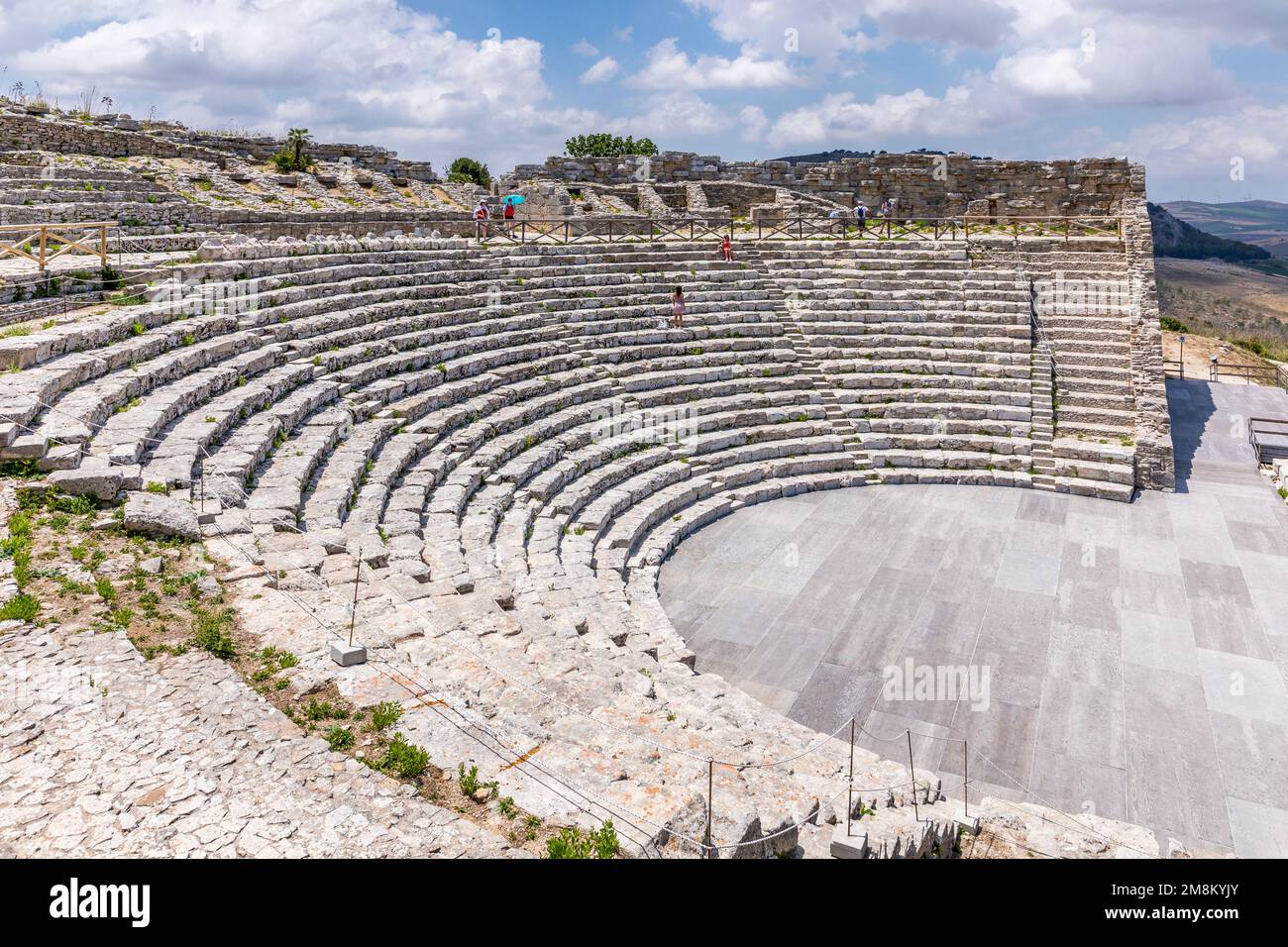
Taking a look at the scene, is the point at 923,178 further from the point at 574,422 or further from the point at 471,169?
the point at 471,169

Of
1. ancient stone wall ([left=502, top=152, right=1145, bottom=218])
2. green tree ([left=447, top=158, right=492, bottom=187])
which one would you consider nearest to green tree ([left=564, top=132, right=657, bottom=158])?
green tree ([left=447, top=158, right=492, bottom=187])

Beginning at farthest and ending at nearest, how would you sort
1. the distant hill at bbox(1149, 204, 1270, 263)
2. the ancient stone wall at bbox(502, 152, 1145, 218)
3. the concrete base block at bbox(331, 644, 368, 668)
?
1. the distant hill at bbox(1149, 204, 1270, 263)
2. the ancient stone wall at bbox(502, 152, 1145, 218)
3. the concrete base block at bbox(331, 644, 368, 668)

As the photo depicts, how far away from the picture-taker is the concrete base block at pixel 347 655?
5.58m

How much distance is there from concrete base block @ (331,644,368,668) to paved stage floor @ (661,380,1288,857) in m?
4.07

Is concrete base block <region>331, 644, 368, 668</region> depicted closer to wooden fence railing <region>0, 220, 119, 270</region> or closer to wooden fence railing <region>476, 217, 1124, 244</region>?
wooden fence railing <region>0, 220, 119, 270</region>

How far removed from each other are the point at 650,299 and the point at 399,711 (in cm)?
1360

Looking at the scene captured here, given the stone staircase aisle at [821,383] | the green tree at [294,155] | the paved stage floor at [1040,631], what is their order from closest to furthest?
1. the paved stage floor at [1040,631]
2. the stone staircase aisle at [821,383]
3. the green tree at [294,155]

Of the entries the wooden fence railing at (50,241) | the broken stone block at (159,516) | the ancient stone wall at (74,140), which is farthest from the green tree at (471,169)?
the broken stone block at (159,516)

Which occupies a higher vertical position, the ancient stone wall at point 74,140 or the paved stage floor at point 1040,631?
the ancient stone wall at point 74,140

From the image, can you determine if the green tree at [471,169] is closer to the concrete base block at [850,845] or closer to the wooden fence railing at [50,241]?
the wooden fence railing at [50,241]

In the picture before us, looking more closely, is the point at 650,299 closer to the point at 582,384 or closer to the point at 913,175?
the point at 582,384

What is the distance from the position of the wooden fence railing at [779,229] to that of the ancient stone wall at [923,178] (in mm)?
1254

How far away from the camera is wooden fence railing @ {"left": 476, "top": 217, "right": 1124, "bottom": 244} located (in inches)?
784
